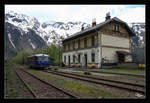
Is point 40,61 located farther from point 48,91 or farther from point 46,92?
point 46,92

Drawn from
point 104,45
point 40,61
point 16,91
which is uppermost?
point 104,45

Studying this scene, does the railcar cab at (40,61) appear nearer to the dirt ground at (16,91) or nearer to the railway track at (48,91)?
the dirt ground at (16,91)

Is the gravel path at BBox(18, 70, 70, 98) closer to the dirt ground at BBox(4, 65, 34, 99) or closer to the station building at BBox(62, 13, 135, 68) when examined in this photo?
the dirt ground at BBox(4, 65, 34, 99)

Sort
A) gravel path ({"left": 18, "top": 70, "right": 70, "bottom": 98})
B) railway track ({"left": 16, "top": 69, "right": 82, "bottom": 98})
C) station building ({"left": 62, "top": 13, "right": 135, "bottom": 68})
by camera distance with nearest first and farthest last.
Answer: railway track ({"left": 16, "top": 69, "right": 82, "bottom": 98}) → gravel path ({"left": 18, "top": 70, "right": 70, "bottom": 98}) → station building ({"left": 62, "top": 13, "right": 135, "bottom": 68})

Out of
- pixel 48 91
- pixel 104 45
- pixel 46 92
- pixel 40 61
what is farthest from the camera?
pixel 104 45

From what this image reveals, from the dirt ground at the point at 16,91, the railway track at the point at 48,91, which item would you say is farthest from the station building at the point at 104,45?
the dirt ground at the point at 16,91

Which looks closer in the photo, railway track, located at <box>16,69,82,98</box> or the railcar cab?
railway track, located at <box>16,69,82,98</box>

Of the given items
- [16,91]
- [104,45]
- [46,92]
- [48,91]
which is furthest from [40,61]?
[46,92]

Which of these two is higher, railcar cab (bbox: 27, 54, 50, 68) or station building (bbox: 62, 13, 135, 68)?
station building (bbox: 62, 13, 135, 68)

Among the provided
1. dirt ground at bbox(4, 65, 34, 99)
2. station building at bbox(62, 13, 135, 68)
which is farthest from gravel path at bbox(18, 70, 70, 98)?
station building at bbox(62, 13, 135, 68)

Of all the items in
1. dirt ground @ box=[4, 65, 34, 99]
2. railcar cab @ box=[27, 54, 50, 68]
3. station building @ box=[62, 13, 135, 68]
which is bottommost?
dirt ground @ box=[4, 65, 34, 99]

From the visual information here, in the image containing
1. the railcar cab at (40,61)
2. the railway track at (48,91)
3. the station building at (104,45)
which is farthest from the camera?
the station building at (104,45)
